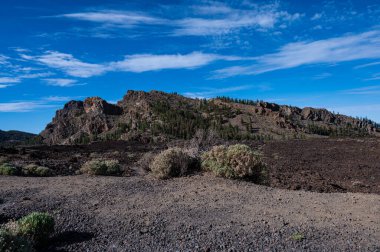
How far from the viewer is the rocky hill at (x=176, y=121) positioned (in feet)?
299

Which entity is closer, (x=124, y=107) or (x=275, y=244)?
(x=275, y=244)

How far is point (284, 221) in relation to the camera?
862cm

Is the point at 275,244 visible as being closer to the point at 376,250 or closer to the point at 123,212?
the point at 376,250

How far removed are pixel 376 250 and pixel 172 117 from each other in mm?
95821

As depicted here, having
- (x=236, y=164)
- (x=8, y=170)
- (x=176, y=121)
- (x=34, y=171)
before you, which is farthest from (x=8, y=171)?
(x=176, y=121)

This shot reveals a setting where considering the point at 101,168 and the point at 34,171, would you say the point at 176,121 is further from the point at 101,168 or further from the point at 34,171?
the point at 101,168

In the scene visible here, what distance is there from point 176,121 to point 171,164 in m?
84.0

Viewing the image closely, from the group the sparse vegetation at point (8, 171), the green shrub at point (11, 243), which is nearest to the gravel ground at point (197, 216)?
the green shrub at point (11, 243)

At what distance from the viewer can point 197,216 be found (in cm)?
908

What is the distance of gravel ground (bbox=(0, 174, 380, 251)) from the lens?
7.57 meters

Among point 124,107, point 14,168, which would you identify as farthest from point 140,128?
point 14,168

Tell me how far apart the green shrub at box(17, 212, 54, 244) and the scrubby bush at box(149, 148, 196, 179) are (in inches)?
223

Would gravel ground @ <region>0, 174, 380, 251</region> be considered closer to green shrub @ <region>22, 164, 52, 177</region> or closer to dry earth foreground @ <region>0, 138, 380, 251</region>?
dry earth foreground @ <region>0, 138, 380, 251</region>

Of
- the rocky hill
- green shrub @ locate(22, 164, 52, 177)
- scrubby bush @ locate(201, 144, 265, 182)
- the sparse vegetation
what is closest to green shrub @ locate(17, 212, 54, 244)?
scrubby bush @ locate(201, 144, 265, 182)
